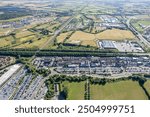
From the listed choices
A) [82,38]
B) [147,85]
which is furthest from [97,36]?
[147,85]

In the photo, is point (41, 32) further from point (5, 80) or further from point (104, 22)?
point (5, 80)

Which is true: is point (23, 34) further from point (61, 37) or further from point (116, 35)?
point (116, 35)

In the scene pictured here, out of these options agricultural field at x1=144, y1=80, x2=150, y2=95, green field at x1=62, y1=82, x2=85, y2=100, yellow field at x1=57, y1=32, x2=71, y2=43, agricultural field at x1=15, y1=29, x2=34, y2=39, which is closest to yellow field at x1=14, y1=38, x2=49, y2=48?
yellow field at x1=57, y1=32, x2=71, y2=43

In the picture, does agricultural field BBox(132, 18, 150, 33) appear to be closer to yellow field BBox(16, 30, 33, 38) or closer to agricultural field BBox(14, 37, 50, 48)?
agricultural field BBox(14, 37, 50, 48)

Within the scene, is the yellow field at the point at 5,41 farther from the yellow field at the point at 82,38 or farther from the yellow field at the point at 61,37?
the yellow field at the point at 82,38

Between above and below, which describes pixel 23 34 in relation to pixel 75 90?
below

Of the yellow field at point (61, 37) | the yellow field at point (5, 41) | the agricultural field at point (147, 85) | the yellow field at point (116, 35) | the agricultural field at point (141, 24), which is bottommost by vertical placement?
the agricultural field at point (141, 24)

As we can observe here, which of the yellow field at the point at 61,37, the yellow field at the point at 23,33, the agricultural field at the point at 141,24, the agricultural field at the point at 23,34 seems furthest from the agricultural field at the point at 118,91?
the agricultural field at the point at 141,24
